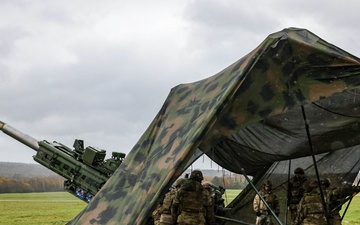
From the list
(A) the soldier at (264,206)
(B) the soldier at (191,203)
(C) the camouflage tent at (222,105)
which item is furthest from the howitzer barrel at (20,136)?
(C) the camouflage tent at (222,105)

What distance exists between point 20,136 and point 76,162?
1966 millimetres

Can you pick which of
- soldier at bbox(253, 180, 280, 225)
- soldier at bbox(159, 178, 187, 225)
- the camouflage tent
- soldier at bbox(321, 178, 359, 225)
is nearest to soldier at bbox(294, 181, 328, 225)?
soldier at bbox(321, 178, 359, 225)

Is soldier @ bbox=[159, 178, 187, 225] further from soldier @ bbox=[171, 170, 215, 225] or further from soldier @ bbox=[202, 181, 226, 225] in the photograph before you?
soldier @ bbox=[171, 170, 215, 225]

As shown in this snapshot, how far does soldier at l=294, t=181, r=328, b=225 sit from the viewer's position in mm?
8539

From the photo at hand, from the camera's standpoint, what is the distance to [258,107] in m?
5.20

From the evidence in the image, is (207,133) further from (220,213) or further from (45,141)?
(45,141)

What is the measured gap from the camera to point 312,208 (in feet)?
28.1

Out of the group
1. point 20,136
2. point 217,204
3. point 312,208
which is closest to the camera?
point 312,208

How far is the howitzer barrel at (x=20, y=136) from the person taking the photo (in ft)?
44.2

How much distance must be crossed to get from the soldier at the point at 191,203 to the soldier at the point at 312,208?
1705mm

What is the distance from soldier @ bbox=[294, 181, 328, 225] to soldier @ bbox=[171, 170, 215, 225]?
5.59ft

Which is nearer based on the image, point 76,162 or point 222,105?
point 222,105

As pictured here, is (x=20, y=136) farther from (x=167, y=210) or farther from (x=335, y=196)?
(x=335, y=196)

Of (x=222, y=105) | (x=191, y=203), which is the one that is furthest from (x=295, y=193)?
(x=222, y=105)
